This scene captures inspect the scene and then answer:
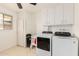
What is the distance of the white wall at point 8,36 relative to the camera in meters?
4.50

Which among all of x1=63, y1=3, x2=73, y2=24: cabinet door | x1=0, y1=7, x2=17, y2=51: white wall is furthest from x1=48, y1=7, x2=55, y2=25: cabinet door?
x1=0, y1=7, x2=17, y2=51: white wall

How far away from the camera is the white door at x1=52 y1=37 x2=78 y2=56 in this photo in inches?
95.8

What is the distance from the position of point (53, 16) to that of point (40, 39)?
4.30 feet

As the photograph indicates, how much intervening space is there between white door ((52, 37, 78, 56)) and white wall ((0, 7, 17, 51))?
9.44 feet

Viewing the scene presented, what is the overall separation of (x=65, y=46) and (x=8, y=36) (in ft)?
11.4

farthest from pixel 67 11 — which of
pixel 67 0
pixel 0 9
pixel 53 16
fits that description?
pixel 0 9

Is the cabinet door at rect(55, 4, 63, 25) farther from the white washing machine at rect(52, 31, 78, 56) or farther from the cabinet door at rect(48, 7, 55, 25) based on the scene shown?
the white washing machine at rect(52, 31, 78, 56)

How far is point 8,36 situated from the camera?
4.99m

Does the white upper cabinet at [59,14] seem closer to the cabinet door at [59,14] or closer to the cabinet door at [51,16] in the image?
the cabinet door at [59,14]

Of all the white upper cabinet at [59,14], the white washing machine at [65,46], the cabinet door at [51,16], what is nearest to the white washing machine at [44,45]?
the white washing machine at [65,46]

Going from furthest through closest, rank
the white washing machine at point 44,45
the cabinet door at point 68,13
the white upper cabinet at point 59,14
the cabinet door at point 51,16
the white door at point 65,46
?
1. the cabinet door at point 51,16
2. the white upper cabinet at point 59,14
3. the cabinet door at point 68,13
4. the white washing machine at point 44,45
5. the white door at point 65,46

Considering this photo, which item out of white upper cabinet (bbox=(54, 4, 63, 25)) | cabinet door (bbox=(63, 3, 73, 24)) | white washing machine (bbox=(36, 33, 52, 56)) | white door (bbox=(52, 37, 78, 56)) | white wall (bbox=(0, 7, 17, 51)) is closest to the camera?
white door (bbox=(52, 37, 78, 56))

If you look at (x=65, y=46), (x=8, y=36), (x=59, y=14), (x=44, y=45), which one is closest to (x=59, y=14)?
(x=59, y=14)

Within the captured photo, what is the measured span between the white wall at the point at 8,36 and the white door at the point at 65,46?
2.88 metres
